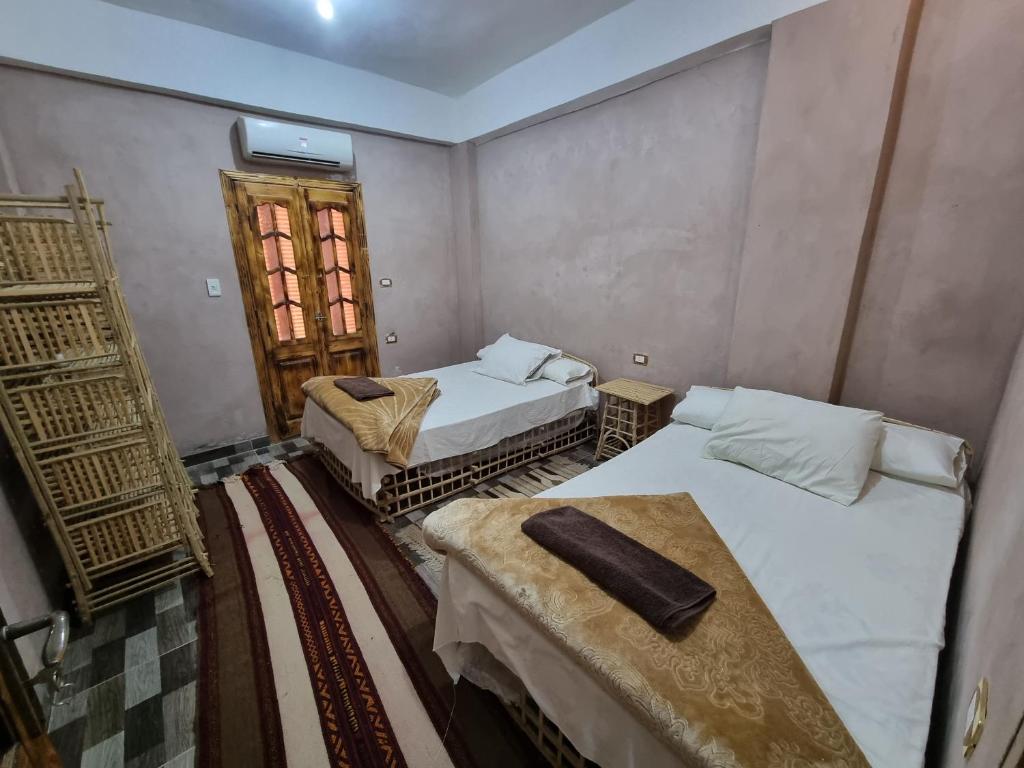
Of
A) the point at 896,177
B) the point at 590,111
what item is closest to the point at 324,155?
the point at 590,111

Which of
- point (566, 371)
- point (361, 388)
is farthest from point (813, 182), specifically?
point (361, 388)

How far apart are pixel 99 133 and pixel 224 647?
306 cm

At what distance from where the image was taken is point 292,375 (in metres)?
3.51

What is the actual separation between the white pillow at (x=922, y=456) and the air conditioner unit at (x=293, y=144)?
387 cm

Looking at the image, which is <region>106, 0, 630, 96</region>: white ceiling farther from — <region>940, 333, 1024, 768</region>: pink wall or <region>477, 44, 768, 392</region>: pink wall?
<region>940, 333, 1024, 768</region>: pink wall

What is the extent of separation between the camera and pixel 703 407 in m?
2.28

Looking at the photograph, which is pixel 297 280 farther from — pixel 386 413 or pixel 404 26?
pixel 404 26

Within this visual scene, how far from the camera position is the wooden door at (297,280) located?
3121 mm

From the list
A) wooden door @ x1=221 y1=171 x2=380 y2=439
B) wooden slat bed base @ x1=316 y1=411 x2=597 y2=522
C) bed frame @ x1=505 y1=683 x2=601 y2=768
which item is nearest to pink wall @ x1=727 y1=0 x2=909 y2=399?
wooden slat bed base @ x1=316 y1=411 x2=597 y2=522

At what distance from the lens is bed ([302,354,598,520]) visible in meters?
2.40

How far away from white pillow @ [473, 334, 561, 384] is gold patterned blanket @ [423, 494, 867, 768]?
1.81 m

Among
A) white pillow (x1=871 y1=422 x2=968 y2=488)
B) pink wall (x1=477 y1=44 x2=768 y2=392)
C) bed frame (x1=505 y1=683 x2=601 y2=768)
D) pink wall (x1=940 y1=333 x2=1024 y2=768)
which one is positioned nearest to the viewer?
A: pink wall (x1=940 y1=333 x2=1024 y2=768)

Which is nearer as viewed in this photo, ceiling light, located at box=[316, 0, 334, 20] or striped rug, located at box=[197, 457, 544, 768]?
striped rug, located at box=[197, 457, 544, 768]

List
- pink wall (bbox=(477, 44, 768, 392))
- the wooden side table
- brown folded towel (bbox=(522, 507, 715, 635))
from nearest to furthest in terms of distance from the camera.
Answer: brown folded towel (bbox=(522, 507, 715, 635)), pink wall (bbox=(477, 44, 768, 392)), the wooden side table
